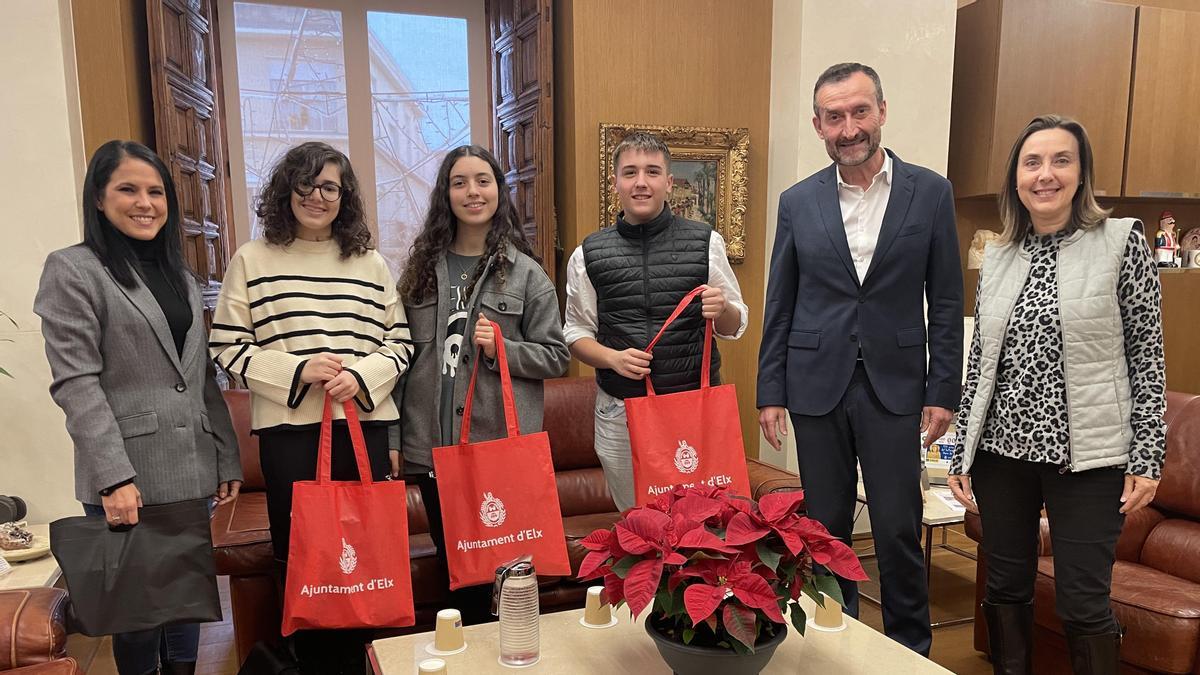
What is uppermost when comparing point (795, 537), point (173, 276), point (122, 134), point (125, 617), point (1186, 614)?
point (122, 134)

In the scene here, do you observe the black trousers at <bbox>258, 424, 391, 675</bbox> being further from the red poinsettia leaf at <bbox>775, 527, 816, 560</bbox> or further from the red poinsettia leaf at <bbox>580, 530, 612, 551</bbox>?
the red poinsettia leaf at <bbox>775, 527, 816, 560</bbox>

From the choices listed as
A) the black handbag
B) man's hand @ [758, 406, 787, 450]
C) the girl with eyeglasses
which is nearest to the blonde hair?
man's hand @ [758, 406, 787, 450]

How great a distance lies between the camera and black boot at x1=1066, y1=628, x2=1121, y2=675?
166 cm

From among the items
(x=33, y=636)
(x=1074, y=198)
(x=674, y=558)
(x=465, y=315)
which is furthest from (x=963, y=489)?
(x=33, y=636)

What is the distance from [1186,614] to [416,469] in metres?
1.88

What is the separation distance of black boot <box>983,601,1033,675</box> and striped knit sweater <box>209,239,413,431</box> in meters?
1.48

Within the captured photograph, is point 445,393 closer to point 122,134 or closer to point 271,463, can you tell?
point 271,463

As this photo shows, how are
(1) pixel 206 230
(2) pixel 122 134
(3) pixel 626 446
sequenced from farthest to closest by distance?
(1) pixel 206 230 → (2) pixel 122 134 → (3) pixel 626 446

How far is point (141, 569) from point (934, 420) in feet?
5.67

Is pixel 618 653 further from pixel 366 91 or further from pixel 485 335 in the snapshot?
pixel 366 91

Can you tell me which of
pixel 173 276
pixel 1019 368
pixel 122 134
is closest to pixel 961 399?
pixel 1019 368

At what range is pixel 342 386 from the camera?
168cm

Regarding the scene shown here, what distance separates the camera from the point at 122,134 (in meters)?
2.88

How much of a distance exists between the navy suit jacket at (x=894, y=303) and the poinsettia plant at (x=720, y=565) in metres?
0.68
